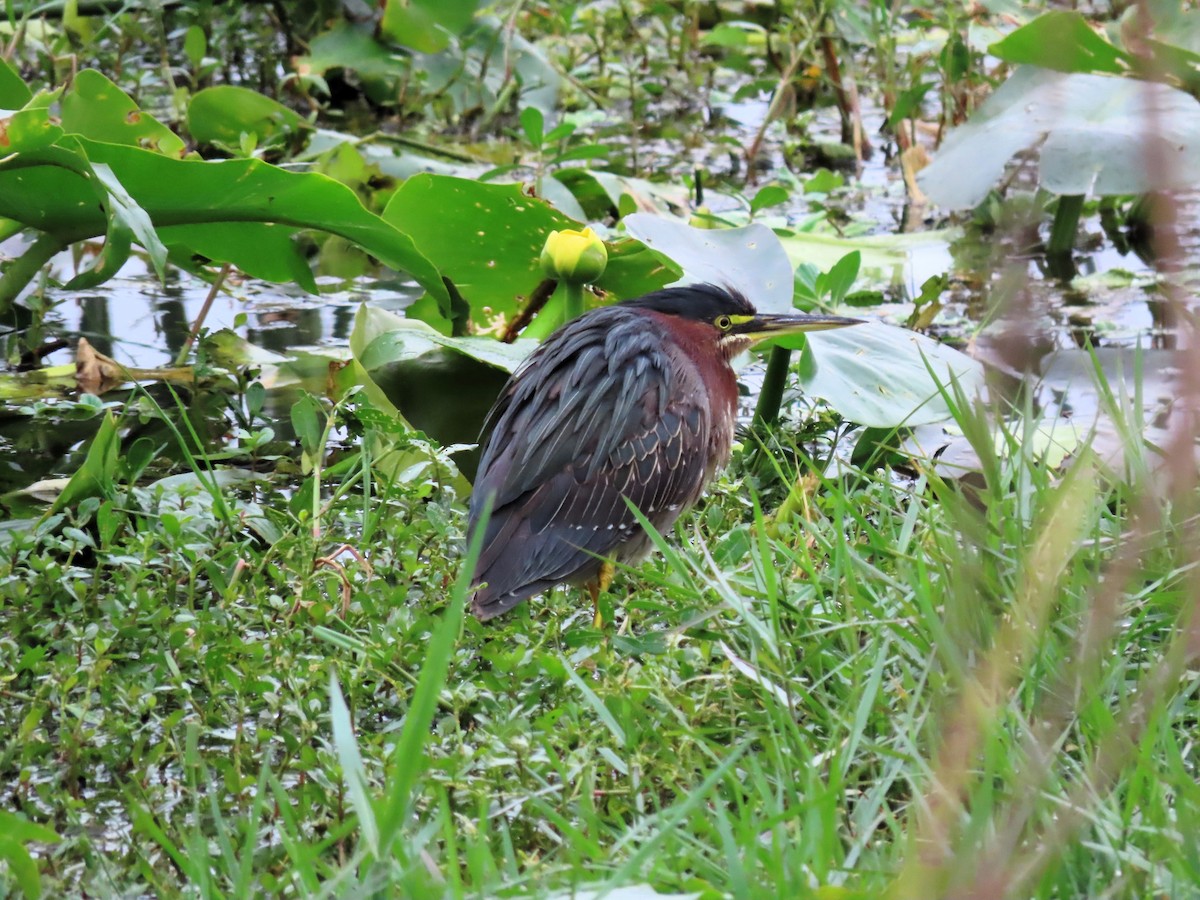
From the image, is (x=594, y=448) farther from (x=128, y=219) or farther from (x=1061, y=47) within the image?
(x=1061, y=47)

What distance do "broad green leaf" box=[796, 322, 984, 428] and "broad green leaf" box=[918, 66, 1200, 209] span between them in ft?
3.31

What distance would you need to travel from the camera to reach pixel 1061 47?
17.2 ft

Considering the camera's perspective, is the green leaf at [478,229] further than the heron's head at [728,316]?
Yes

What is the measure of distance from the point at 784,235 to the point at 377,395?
1.95 meters

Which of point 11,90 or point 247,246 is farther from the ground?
point 11,90

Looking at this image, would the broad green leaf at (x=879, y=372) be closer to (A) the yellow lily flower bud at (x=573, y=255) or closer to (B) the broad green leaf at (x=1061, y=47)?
(A) the yellow lily flower bud at (x=573, y=255)

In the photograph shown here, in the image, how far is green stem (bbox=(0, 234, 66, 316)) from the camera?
13.0ft

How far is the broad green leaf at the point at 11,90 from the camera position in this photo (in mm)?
3846

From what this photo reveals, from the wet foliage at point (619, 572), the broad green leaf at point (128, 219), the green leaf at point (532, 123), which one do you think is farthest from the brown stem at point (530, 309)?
the broad green leaf at point (128, 219)

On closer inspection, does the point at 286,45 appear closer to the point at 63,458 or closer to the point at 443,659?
the point at 63,458

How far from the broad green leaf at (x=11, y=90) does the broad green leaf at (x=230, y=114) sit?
168cm

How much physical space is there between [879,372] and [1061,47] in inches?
81.8

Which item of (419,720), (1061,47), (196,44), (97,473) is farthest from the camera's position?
(196,44)

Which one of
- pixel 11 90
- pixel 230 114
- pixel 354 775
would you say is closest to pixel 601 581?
pixel 354 775
